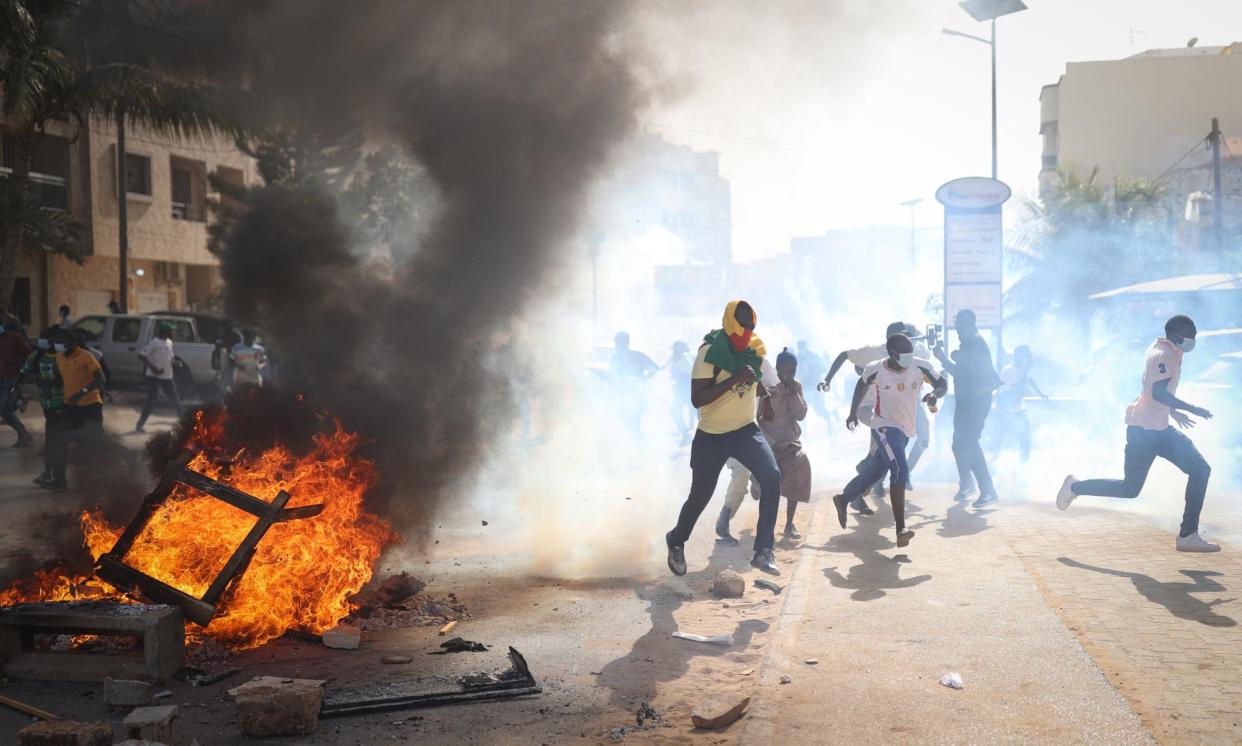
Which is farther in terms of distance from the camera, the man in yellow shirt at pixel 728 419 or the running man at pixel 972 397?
the running man at pixel 972 397

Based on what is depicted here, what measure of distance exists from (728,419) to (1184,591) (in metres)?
2.81

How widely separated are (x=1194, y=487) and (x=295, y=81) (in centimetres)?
730

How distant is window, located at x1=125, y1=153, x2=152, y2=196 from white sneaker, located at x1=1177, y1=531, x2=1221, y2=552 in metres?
27.8

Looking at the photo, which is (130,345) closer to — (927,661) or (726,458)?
(726,458)

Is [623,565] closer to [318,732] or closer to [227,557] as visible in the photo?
[227,557]

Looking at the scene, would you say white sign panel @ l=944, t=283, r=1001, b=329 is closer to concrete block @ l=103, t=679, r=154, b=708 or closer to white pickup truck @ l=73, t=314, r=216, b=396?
concrete block @ l=103, t=679, r=154, b=708

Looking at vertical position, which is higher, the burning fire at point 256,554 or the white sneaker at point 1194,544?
the burning fire at point 256,554

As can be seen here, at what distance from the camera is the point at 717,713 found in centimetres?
418

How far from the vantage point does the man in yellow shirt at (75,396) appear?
10094mm

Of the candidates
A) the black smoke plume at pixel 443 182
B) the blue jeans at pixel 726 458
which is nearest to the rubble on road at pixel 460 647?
the blue jeans at pixel 726 458

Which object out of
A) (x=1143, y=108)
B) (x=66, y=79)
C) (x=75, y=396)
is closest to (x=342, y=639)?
(x=75, y=396)

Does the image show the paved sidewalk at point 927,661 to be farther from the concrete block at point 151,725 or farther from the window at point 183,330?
the window at point 183,330

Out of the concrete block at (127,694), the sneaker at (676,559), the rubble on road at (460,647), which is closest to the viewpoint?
the concrete block at (127,694)

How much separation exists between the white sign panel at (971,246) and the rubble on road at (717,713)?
1253 centimetres
